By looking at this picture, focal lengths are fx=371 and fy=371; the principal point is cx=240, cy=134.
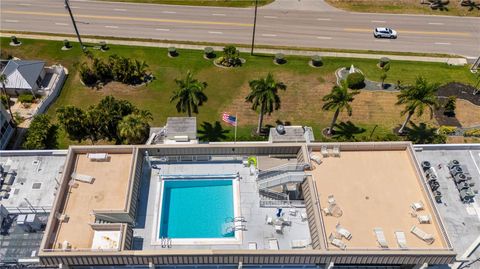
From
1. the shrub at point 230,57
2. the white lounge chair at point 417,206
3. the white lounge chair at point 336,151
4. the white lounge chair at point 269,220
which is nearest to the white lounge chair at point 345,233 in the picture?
the white lounge chair at point 269,220

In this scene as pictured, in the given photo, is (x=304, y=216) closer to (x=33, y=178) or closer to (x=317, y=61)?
(x=33, y=178)

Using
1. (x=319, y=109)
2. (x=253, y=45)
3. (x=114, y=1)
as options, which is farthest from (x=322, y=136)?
(x=114, y=1)

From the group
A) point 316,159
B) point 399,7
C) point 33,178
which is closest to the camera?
point 316,159

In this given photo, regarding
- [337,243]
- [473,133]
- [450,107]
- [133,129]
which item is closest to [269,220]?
→ [337,243]

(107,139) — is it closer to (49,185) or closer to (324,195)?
(49,185)

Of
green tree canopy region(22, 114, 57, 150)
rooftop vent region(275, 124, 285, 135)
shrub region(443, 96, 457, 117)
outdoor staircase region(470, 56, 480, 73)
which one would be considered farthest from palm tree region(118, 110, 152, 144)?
outdoor staircase region(470, 56, 480, 73)

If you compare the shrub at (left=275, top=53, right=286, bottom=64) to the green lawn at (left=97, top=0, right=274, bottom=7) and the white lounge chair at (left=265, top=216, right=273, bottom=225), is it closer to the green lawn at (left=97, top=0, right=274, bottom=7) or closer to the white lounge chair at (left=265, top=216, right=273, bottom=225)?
the green lawn at (left=97, top=0, right=274, bottom=7)

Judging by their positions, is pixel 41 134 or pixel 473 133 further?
pixel 473 133
